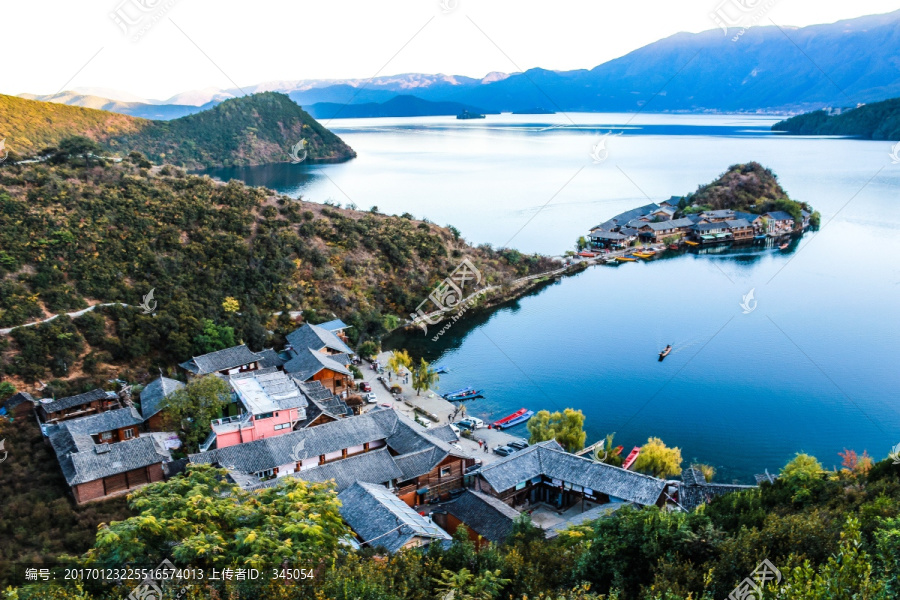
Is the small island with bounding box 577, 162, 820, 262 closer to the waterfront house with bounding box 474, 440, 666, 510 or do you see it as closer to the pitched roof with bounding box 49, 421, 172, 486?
the waterfront house with bounding box 474, 440, 666, 510

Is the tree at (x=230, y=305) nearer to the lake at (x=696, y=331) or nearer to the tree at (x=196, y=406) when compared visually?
the tree at (x=196, y=406)

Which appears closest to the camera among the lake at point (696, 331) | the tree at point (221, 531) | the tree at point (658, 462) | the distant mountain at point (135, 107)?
the tree at point (221, 531)

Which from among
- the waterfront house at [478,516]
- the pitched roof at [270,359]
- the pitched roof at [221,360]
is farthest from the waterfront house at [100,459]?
the waterfront house at [478,516]

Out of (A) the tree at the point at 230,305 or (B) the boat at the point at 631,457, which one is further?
(A) the tree at the point at 230,305

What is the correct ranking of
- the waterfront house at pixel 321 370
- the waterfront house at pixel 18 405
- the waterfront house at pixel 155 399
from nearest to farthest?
the waterfront house at pixel 18 405
the waterfront house at pixel 155 399
the waterfront house at pixel 321 370

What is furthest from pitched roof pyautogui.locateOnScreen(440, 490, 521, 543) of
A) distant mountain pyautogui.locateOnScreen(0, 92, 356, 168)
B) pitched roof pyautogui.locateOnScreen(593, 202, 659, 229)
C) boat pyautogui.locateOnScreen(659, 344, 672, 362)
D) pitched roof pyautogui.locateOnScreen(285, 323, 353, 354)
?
distant mountain pyautogui.locateOnScreen(0, 92, 356, 168)

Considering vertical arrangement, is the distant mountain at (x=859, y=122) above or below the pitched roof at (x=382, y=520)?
above

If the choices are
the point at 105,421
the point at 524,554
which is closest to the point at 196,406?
the point at 105,421

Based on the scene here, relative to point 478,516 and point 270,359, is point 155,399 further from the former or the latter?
point 478,516
